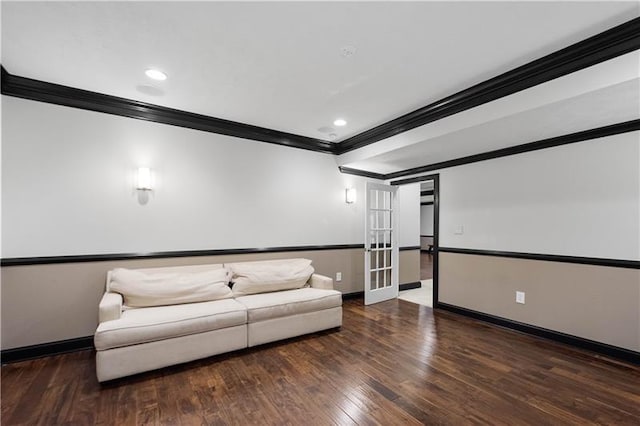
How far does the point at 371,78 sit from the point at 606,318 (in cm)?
327

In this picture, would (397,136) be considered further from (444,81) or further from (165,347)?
(165,347)

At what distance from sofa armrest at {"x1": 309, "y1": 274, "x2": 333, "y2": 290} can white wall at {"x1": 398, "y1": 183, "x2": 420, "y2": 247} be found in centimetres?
220

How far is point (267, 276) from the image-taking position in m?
3.41

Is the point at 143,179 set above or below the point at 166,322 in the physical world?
above

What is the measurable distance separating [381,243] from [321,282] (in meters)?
1.61

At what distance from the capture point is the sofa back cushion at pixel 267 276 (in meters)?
3.29

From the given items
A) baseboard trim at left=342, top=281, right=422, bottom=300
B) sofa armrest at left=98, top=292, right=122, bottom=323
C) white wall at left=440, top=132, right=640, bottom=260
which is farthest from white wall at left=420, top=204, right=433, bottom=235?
sofa armrest at left=98, top=292, right=122, bottom=323

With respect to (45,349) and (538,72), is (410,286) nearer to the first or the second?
(538,72)

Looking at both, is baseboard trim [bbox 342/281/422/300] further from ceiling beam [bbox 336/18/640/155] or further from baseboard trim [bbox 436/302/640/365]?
ceiling beam [bbox 336/18/640/155]

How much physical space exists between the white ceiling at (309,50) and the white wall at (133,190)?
1.43 ft

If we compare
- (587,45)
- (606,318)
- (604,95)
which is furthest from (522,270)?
(587,45)

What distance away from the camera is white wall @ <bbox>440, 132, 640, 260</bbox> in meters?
2.74

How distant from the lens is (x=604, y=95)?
2.15m

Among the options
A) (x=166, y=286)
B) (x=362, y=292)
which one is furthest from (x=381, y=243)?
(x=166, y=286)
